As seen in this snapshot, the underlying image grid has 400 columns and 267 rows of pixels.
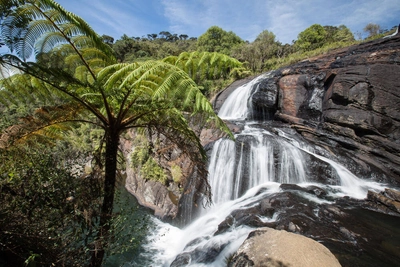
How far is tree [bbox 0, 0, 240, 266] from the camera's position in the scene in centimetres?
223

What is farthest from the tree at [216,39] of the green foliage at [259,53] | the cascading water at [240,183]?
the cascading water at [240,183]

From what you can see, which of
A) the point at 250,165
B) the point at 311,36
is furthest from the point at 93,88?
the point at 311,36

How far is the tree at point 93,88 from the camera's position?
2232 millimetres

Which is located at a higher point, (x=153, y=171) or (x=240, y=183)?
(x=153, y=171)

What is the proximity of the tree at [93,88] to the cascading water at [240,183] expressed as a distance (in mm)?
3048

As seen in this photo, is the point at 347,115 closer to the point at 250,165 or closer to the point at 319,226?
the point at 250,165

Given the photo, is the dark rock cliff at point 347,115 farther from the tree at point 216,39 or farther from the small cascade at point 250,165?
the tree at point 216,39

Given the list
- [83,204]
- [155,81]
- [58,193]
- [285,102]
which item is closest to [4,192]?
[58,193]

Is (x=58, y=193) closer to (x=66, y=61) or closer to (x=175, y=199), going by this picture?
(x=66, y=61)

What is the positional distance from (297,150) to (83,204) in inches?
280

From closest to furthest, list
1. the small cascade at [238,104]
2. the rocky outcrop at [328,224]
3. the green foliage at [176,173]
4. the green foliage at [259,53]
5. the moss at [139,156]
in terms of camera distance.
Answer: the rocky outcrop at [328,224]
the green foliage at [176,173]
the moss at [139,156]
the small cascade at [238,104]
the green foliage at [259,53]

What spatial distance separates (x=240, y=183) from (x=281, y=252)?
13.0 ft

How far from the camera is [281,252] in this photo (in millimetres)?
2992

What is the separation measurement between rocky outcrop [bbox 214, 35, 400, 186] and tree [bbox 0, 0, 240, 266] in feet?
24.6
